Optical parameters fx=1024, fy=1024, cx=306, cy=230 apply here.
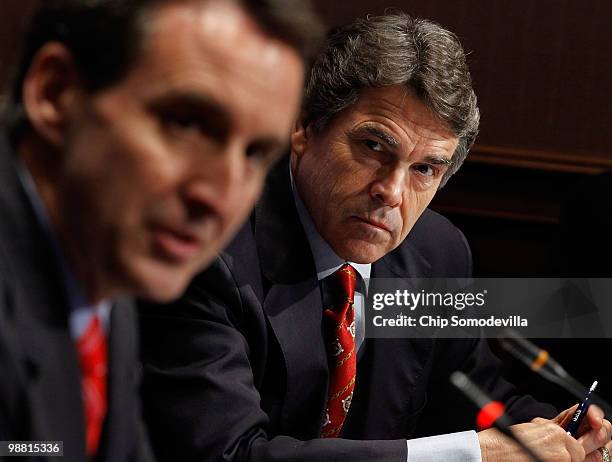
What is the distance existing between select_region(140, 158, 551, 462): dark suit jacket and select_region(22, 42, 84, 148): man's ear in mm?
872

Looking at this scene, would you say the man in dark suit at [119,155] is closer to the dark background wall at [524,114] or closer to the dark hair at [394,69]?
the dark hair at [394,69]

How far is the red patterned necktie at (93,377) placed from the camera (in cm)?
101

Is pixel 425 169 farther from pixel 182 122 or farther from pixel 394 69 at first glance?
pixel 182 122

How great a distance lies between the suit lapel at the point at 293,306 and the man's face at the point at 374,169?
2.3 inches

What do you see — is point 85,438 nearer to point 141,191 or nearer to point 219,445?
point 141,191

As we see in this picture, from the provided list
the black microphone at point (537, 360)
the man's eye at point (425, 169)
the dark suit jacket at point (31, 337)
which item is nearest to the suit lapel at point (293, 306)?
the man's eye at point (425, 169)

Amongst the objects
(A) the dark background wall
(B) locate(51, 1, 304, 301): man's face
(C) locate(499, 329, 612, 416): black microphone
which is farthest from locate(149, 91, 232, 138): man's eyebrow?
(A) the dark background wall

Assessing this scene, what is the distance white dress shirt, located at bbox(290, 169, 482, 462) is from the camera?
174cm

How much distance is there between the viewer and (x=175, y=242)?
0.86 m

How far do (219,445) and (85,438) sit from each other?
708 millimetres

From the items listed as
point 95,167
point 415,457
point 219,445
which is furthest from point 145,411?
point 95,167

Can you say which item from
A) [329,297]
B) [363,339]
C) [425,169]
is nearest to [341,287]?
[329,297]

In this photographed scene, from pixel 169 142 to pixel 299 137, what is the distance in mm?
1141

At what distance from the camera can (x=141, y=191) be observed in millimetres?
830
